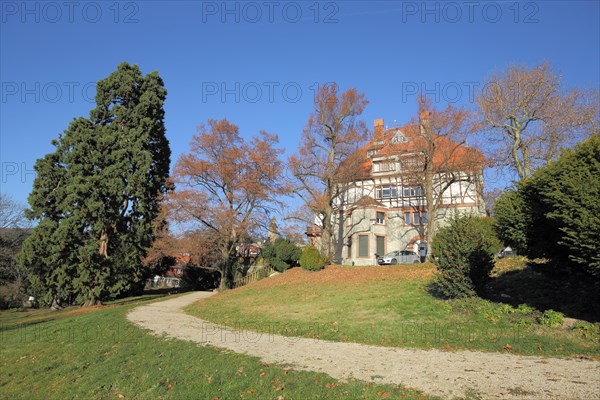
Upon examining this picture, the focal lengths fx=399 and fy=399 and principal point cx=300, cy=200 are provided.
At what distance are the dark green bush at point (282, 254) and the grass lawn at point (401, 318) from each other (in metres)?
9.83

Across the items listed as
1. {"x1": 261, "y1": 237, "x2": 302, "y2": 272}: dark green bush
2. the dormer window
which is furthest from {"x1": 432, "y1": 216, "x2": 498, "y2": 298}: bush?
the dormer window

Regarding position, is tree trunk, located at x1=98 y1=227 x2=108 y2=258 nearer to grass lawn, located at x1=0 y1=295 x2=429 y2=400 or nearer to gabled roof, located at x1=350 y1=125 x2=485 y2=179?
grass lawn, located at x1=0 y1=295 x2=429 y2=400

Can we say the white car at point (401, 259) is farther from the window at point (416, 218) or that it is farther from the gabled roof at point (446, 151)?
the gabled roof at point (446, 151)

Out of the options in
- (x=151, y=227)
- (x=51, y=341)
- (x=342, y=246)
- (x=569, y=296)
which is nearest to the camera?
(x=569, y=296)

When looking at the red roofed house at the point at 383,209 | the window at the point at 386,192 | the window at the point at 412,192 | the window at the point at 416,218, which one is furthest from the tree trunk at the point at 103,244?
Answer: the window at the point at 416,218

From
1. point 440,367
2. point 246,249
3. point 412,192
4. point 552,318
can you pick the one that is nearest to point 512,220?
point 552,318

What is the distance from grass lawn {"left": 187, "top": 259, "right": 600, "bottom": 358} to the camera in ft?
29.9

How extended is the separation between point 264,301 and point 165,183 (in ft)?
43.6

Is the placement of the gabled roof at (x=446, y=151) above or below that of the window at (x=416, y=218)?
above

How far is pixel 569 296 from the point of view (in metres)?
11.6

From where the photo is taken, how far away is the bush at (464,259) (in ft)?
41.7

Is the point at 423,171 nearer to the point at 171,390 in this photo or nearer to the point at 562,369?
the point at 562,369

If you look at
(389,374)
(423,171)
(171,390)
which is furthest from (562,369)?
(423,171)

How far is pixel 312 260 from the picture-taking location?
27.0 metres
